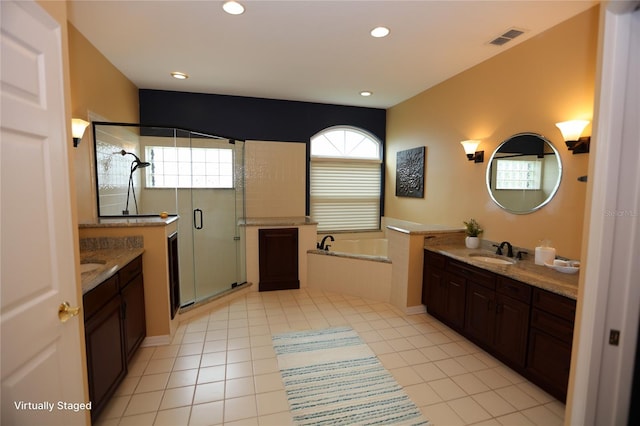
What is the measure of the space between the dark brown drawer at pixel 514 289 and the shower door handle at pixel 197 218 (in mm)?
3373

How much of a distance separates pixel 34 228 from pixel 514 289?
9.52 feet

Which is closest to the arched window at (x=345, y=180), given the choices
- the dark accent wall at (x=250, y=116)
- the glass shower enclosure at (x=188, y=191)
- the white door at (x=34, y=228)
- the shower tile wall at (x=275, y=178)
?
the dark accent wall at (x=250, y=116)

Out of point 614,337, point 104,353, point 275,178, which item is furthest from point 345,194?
point 614,337

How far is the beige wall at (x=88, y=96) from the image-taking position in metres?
2.70

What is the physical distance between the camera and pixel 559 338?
2.04 meters

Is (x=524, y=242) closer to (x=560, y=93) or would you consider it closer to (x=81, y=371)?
(x=560, y=93)

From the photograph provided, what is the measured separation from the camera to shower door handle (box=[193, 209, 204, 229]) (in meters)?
3.86

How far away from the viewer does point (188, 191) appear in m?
3.84

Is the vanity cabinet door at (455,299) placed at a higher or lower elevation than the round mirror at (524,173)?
lower

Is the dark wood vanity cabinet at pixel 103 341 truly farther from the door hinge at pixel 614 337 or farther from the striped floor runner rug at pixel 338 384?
the door hinge at pixel 614 337

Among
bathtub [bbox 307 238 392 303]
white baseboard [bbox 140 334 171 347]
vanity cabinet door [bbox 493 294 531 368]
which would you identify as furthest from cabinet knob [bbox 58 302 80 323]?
bathtub [bbox 307 238 392 303]

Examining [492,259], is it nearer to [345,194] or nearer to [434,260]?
[434,260]

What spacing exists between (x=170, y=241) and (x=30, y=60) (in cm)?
211

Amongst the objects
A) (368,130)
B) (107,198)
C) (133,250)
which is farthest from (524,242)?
(107,198)
